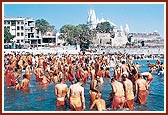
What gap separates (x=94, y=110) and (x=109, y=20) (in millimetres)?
1902

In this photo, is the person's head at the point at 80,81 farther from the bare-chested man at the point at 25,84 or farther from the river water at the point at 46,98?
the bare-chested man at the point at 25,84

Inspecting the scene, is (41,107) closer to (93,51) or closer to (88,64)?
(88,64)

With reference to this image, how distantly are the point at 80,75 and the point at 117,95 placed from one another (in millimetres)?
1265

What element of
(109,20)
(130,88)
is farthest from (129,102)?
(109,20)

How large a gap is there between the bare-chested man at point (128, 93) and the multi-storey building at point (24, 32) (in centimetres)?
225

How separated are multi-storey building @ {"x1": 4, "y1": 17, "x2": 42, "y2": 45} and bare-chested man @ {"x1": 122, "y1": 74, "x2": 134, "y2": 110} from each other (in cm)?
225

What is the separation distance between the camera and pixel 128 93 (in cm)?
787

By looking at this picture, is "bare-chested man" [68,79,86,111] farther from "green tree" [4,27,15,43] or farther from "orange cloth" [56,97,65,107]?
"green tree" [4,27,15,43]

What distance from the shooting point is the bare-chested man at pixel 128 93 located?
7784 millimetres

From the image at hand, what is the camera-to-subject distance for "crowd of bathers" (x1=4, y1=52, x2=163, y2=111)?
775 centimetres

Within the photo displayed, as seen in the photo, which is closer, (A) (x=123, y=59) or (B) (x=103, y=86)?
(B) (x=103, y=86)

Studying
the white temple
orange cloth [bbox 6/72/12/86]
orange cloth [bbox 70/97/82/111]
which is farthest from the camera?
the white temple

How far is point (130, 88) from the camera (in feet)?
26.0

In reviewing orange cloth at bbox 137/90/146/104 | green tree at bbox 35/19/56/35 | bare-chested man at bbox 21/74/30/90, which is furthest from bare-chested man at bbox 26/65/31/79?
orange cloth at bbox 137/90/146/104
